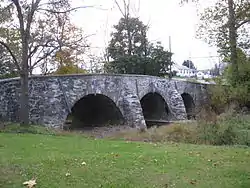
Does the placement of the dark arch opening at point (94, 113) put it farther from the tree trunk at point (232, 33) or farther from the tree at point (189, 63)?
the tree at point (189, 63)

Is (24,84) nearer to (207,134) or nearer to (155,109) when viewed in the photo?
(207,134)

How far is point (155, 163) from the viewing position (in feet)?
24.6

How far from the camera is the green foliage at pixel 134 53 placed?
35.1 m

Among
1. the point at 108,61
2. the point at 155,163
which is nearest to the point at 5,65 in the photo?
the point at 108,61

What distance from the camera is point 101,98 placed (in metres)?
23.9

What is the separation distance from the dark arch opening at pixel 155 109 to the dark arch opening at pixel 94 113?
174 inches

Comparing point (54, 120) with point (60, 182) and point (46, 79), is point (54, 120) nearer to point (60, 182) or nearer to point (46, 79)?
point (46, 79)

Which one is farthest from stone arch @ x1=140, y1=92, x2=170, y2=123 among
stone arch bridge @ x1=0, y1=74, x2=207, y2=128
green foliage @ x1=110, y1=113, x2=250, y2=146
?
green foliage @ x1=110, y1=113, x2=250, y2=146

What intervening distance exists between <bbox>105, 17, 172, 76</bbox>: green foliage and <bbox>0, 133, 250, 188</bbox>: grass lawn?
2584 centimetres

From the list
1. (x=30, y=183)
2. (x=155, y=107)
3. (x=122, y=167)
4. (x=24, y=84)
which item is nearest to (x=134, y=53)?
(x=155, y=107)

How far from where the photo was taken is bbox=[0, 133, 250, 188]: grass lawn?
599cm

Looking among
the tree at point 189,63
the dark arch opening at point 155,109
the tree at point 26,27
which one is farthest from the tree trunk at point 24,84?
the tree at point 189,63

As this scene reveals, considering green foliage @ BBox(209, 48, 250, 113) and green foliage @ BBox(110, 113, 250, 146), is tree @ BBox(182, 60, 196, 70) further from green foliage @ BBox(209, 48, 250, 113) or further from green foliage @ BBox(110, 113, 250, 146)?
green foliage @ BBox(110, 113, 250, 146)

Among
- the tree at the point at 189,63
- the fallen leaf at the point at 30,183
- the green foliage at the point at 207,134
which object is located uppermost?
the tree at the point at 189,63
